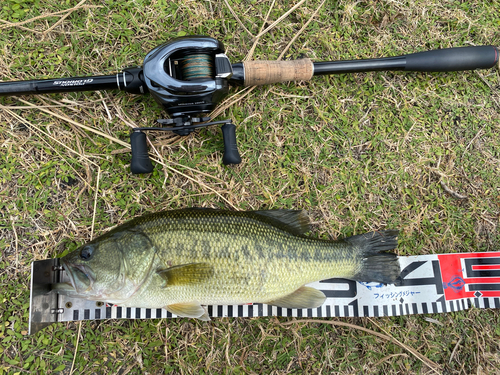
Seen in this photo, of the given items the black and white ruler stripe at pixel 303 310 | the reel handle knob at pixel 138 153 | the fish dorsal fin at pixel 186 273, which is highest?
the reel handle knob at pixel 138 153

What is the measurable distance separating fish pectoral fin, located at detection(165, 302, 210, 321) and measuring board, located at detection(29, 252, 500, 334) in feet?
1.18

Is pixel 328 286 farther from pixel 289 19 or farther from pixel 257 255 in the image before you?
pixel 289 19

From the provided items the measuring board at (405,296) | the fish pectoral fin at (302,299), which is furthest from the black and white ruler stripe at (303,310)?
the fish pectoral fin at (302,299)

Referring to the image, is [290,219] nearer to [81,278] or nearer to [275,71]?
[275,71]

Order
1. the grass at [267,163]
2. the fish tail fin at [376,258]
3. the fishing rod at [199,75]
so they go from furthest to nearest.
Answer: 1. the grass at [267,163]
2. the fish tail fin at [376,258]
3. the fishing rod at [199,75]

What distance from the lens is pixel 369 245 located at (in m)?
2.71

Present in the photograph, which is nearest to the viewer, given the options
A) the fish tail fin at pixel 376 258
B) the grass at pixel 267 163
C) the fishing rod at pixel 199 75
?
the fishing rod at pixel 199 75

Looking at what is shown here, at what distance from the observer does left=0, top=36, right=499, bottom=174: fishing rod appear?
2354 mm

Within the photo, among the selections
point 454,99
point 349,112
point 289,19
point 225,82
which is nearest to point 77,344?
point 225,82

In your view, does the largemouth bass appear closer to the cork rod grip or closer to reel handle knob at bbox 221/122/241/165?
reel handle knob at bbox 221/122/241/165

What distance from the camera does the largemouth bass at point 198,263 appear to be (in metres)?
2.26

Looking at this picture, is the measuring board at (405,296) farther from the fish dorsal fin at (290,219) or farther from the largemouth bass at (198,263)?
the fish dorsal fin at (290,219)

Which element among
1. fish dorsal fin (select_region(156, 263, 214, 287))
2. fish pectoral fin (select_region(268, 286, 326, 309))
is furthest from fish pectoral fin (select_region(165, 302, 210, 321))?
fish pectoral fin (select_region(268, 286, 326, 309))

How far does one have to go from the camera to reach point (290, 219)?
8.75ft
